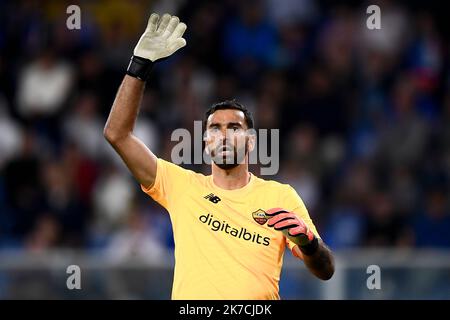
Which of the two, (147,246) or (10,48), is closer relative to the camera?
(147,246)

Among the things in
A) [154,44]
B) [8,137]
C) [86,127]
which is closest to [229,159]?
[154,44]

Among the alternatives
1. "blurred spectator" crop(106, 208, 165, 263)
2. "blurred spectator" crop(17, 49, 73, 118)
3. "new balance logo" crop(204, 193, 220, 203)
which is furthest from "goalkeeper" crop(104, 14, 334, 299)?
"blurred spectator" crop(17, 49, 73, 118)

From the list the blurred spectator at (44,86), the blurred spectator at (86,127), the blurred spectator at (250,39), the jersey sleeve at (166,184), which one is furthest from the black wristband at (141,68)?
the blurred spectator at (250,39)

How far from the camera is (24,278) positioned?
10070mm

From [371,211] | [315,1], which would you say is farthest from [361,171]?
[315,1]

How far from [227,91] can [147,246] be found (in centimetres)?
255

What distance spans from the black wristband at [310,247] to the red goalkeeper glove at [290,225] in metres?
0.03

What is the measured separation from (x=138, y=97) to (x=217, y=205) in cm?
74

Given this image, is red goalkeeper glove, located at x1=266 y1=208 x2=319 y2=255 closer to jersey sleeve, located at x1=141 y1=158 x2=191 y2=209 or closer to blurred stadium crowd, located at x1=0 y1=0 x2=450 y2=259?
jersey sleeve, located at x1=141 y1=158 x2=191 y2=209

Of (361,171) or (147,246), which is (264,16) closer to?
(361,171)

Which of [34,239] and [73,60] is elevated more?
[73,60]

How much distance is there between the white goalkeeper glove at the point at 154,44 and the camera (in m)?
6.06

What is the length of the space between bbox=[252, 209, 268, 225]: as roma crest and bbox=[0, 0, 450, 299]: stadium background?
3.79 metres

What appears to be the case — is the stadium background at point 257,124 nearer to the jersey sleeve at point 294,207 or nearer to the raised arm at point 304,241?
the jersey sleeve at point 294,207
